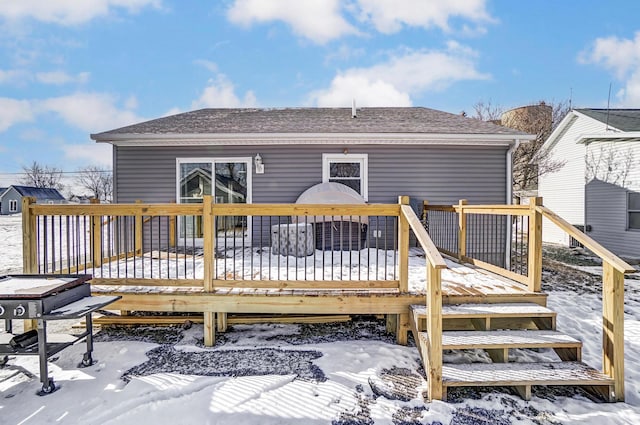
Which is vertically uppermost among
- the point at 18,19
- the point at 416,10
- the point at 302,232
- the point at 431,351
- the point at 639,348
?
the point at 18,19

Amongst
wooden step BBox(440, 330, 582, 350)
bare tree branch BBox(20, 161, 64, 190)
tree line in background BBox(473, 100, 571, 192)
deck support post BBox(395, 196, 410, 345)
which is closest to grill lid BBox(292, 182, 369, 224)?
deck support post BBox(395, 196, 410, 345)

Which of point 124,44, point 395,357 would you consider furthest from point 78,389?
point 124,44

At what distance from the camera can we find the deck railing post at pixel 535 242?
3.49 m

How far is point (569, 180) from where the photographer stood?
492 inches

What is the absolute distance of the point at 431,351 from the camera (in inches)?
104

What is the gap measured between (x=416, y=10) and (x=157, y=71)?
11.3 metres

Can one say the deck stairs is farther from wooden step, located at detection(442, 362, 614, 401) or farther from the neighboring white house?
the neighboring white house

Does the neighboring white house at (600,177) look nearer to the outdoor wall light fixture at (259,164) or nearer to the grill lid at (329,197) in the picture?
the grill lid at (329,197)

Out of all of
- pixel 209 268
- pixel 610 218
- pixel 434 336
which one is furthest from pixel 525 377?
pixel 610 218

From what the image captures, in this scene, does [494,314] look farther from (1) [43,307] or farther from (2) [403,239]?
(1) [43,307]

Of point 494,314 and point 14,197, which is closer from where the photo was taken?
point 494,314

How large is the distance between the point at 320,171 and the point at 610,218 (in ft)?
33.5

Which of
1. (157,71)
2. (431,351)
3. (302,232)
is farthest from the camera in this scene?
(157,71)

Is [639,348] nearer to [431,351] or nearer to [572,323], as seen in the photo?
[572,323]
